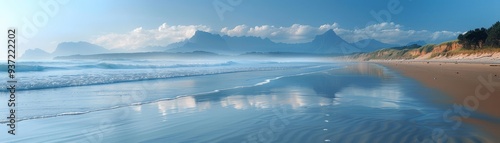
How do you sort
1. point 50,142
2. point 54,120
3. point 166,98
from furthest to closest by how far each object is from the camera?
1. point 166,98
2. point 54,120
3. point 50,142

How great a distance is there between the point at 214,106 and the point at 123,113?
8.82ft

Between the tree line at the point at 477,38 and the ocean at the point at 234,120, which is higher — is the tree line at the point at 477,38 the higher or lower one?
the higher one

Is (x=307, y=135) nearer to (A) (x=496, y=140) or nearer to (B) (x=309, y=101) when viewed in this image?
(A) (x=496, y=140)

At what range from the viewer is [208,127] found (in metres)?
7.37

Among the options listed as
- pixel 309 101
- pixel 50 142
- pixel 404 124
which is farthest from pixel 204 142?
pixel 309 101

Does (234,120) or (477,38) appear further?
(477,38)

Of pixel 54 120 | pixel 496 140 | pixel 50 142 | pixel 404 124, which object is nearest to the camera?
pixel 496 140

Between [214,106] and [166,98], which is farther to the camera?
[166,98]

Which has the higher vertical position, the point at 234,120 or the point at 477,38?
the point at 477,38

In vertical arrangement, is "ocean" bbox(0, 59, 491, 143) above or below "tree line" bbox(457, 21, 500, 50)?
below

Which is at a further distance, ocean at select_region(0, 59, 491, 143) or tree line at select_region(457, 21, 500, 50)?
tree line at select_region(457, 21, 500, 50)

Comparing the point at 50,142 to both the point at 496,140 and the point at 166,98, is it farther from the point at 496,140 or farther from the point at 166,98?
the point at 496,140

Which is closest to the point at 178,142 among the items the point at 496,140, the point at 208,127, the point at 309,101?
the point at 208,127

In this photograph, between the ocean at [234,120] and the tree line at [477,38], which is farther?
the tree line at [477,38]
